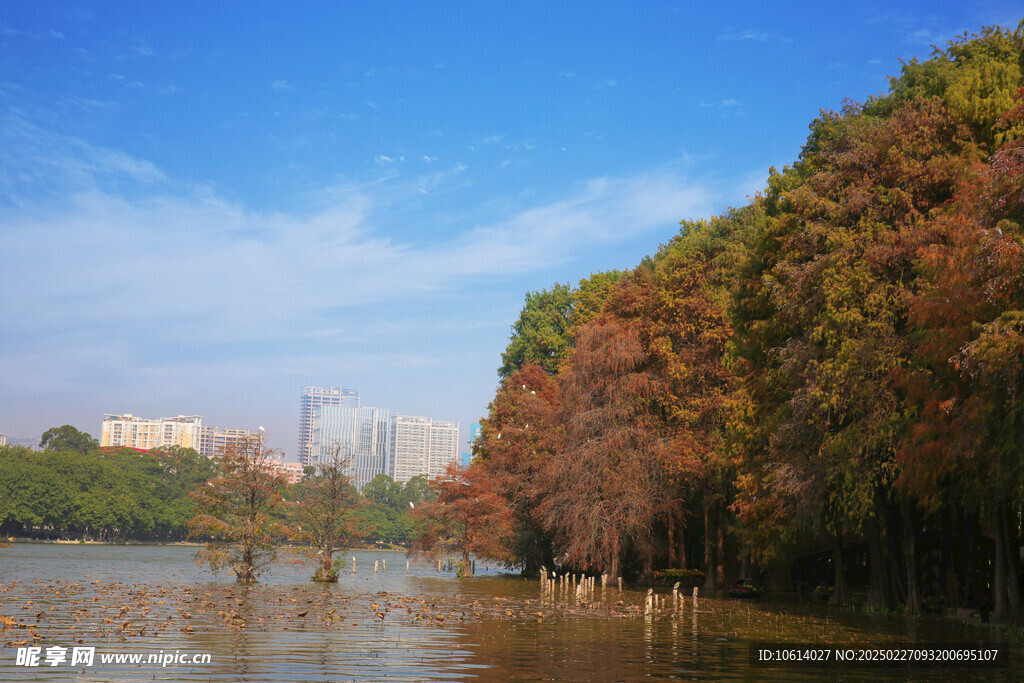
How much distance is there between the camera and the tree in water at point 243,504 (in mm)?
37750

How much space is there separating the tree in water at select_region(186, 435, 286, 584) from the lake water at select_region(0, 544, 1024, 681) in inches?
267

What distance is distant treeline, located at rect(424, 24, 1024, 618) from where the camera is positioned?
64.1ft

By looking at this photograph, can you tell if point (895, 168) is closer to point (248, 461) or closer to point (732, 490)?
point (732, 490)

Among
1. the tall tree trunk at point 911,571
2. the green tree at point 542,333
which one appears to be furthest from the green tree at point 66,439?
the tall tree trunk at point 911,571

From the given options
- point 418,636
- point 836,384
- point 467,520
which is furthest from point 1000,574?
point 467,520

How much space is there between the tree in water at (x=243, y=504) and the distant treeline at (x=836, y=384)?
12.6 m

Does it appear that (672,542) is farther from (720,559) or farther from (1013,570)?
(1013,570)

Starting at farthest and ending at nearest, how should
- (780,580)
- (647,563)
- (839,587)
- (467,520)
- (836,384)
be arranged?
(467,520) < (780,580) < (647,563) < (839,587) < (836,384)

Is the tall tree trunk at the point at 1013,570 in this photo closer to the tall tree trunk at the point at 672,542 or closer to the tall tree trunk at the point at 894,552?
the tall tree trunk at the point at 894,552

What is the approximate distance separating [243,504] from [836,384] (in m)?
25.3

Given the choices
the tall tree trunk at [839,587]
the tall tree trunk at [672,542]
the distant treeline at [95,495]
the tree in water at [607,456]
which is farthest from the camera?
Answer: the distant treeline at [95,495]

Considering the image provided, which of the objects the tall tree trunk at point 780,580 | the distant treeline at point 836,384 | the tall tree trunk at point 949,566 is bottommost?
the tall tree trunk at point 780,580

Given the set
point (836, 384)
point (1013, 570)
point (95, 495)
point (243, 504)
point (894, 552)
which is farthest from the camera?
point (95, 495)

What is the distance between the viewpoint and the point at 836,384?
24984 millimetres
